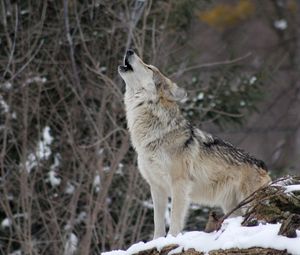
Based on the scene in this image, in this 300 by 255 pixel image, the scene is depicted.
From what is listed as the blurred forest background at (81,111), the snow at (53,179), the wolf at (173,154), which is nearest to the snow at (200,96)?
the blurred forest background at (81,111)

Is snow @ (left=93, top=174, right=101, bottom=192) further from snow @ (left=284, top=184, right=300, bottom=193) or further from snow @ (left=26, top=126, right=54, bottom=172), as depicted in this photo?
snow @ (left=284, top=184, right=300, bottom=193)

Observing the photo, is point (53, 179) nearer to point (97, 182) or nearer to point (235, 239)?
point (97, 182)

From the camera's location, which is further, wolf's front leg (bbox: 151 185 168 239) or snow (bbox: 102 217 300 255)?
wolf's front leg (bbox: 151 185 168 239)

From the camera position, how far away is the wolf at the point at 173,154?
872 centimetres

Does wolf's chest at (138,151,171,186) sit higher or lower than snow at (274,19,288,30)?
lower

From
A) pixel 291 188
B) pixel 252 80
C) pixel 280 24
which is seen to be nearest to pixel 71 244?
pixel 252 80

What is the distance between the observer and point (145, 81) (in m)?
8.98

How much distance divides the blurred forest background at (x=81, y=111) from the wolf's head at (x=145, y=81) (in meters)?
3.59

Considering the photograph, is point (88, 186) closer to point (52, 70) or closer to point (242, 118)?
point (52, 70)

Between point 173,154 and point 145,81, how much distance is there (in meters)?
0.81

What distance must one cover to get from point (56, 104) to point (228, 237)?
9040mm

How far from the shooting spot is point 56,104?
1388cm

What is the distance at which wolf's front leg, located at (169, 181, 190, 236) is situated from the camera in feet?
28.1

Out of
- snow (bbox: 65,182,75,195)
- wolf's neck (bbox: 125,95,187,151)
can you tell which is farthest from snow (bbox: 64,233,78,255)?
wolf's neck (bbox: 125,95,187,151)
